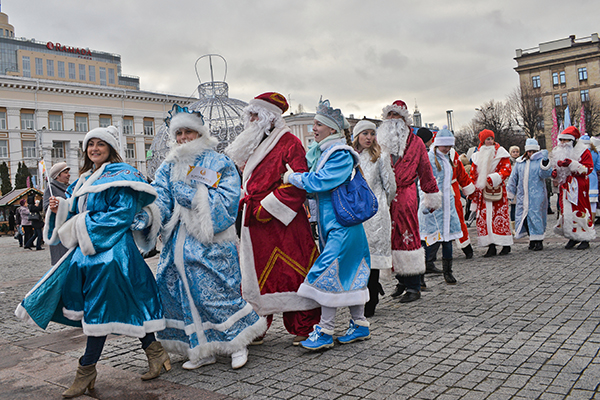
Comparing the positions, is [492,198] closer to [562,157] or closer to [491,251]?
[491,251]

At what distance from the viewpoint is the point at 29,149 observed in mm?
50438

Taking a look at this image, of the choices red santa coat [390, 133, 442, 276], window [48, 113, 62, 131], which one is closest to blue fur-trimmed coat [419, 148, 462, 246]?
red santa coat [390, 133, 442, 276]

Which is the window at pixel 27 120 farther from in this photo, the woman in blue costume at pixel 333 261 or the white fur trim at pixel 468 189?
the woman in blue costume at pixel 333 261

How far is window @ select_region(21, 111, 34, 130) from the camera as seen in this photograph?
50.6 m

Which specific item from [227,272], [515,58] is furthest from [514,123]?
[227,272]

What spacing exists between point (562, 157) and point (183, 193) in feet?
24.1

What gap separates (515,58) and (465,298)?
69.1 m

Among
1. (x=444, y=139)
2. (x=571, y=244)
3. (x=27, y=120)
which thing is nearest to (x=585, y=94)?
(x=571, y=244)

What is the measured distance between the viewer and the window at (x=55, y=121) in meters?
52.4

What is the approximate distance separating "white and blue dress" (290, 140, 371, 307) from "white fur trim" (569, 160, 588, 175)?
6.09 m

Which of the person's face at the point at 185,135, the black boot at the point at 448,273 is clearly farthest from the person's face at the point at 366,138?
the black boot at the point at 448,273

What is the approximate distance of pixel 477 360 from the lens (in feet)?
11.1

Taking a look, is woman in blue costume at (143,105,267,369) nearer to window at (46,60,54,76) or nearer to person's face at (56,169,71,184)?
person's face at (56,169,71,184)

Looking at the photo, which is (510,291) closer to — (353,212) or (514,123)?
(353,212)
